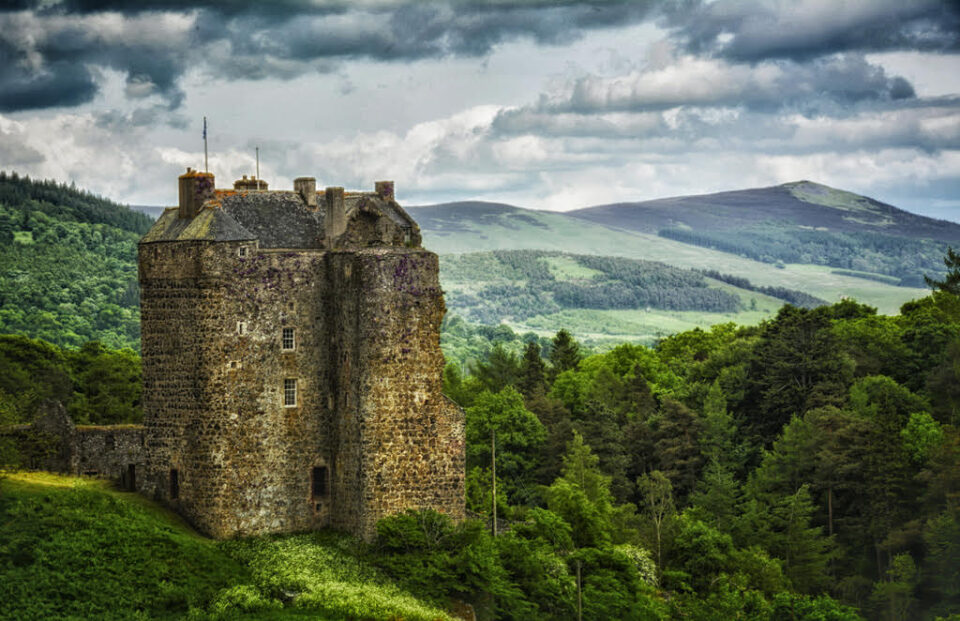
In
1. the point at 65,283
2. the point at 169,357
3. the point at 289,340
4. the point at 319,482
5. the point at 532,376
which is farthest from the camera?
the point at 65,283

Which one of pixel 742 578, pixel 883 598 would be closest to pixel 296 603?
pixel 742 578

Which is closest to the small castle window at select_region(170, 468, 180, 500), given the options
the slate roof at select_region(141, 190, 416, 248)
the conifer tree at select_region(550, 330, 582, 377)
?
the slate roof at select_region(141, 190, 416, 248)

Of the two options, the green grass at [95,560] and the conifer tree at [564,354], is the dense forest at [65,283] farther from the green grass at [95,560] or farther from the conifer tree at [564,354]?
the green grass at [95,560]

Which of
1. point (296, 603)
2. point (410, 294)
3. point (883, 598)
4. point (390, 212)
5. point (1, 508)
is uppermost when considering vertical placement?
point (390, 212)

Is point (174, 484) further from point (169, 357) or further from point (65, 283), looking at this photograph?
point (65, 283)

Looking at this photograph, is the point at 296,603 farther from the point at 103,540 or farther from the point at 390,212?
the point at 390,212

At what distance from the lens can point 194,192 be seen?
48.6 metres

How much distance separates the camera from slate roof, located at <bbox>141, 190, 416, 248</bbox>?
1865 inches

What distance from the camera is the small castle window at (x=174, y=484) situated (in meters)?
47.6

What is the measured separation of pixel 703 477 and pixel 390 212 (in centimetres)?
3245

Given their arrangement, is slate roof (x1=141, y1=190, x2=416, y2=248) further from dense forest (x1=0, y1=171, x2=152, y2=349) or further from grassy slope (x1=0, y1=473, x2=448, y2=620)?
dense forest (x1=0, y1=171, x2=152, y2=349)

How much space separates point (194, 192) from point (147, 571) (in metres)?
16.1

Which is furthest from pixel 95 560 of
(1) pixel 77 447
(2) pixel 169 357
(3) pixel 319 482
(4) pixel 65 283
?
(4) pixel 65 283

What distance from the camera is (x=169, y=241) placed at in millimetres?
47469
